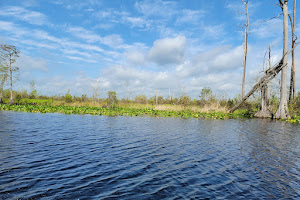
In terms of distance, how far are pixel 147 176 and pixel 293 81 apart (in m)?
29.7

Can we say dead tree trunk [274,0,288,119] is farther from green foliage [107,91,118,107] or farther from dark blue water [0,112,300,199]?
green foliage [107,91,118,107]

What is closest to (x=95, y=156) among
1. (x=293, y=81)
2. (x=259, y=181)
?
(x=259, y=181)

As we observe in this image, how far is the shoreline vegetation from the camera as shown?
2284cm

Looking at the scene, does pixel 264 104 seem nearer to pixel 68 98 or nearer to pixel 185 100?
pixel 185 100

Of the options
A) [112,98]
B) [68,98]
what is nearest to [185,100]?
[112,98]

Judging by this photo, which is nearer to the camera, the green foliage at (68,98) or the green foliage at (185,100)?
the green foliage at (185,100)

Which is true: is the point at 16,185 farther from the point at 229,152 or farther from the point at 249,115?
the point at 249,115

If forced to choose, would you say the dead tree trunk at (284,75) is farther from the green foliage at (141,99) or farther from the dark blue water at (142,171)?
the green foliage at (141,99)

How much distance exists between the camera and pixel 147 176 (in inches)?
179

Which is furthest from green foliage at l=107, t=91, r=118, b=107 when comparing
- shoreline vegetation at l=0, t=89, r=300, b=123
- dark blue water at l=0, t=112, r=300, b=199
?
dark blue water at l=0, t=112, r=300, b=199

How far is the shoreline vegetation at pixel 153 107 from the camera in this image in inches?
899

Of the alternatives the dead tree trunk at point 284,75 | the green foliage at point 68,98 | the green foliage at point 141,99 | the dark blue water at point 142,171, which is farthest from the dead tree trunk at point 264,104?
the green foliage at point 68,98

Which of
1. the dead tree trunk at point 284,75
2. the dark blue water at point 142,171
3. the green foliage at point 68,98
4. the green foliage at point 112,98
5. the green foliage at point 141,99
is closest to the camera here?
the dark blue water at point 142,171

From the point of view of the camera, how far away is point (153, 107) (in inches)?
1176
